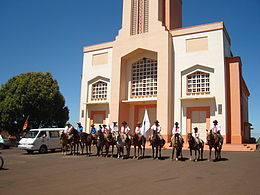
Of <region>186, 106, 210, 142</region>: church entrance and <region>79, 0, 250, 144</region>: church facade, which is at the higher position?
<region>79, 0, 250, 144</region>: church facade

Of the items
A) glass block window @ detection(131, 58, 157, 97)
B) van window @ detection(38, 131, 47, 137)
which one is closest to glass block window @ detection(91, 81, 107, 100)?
glass block window @ detection(131, 58, 157, 97)

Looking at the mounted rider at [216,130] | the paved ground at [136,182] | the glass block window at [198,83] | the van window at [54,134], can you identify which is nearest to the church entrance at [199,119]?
the glass block window at [198,83]

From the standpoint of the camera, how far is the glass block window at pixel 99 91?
97.2 feet

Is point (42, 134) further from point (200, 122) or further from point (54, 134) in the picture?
point (200, 122)

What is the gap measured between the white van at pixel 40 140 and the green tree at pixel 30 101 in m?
12.2

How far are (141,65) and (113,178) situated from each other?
21010 millimetres

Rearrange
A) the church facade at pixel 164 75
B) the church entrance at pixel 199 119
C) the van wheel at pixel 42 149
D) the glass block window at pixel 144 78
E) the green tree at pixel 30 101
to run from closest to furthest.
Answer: the van wheel at pixel 42 149 < the church facade at pixel 164 75 < the church entrance at pixel 199 119 < the glass block window at pixel 144 78 < the green tree at pixel 30 101

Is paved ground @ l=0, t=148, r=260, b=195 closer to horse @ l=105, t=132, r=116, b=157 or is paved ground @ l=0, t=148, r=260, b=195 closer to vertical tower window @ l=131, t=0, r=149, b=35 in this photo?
horse @ l=105, t=132, r=116, b=157

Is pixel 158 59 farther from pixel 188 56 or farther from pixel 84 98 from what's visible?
pixel 84 98

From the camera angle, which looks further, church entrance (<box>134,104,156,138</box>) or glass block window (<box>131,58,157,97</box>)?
church entrance (<box>134,104,156,138</box>)

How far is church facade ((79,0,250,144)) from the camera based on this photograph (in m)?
23.4

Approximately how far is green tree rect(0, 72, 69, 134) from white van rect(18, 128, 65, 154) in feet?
40.0

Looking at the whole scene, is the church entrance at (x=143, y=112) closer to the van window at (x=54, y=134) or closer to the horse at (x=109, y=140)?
the van window at (x=54, y=134)

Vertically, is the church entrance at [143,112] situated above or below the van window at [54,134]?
above
